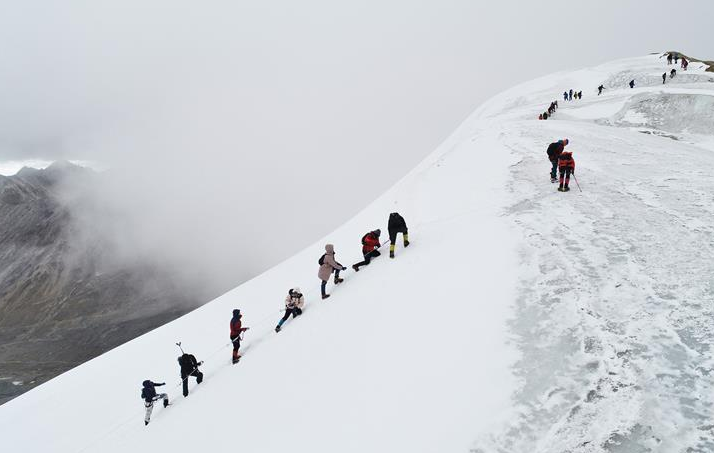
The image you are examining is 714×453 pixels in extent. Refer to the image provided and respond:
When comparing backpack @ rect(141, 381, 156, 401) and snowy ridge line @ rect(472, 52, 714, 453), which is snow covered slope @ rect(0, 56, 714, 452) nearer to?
snowy ridge line @ rect(472, 52, 714, 453)

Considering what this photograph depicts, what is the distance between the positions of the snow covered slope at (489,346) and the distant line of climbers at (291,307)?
484 mm

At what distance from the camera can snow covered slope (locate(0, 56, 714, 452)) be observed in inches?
251

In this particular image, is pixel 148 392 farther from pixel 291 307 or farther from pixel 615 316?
pixel 615 316

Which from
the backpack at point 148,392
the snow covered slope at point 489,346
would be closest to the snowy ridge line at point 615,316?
the snow covered slope at point 489,346

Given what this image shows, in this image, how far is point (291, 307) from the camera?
45.5ft

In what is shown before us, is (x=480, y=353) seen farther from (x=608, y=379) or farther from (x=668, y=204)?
(x=668, y=204)

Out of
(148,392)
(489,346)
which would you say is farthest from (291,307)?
(489,346)

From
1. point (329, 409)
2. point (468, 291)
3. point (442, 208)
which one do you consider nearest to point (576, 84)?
point (442, 208)

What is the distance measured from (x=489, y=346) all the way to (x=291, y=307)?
774 cm

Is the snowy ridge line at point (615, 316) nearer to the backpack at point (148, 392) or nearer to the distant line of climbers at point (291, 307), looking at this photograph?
the distant line of climbers at point (291, 307)

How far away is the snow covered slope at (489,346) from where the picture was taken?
6.38 metres

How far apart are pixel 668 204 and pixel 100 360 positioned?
30602mm

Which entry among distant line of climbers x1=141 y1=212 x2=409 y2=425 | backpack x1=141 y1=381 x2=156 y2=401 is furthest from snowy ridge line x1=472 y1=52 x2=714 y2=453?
backpack x1=141 y1=381 x2=156 y2=401

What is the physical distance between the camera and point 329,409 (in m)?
8.01
